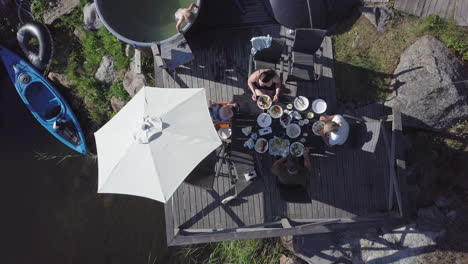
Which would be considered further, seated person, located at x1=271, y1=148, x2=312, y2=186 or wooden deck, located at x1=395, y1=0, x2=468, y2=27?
wooden deck, located at x1=395, y1=0, x2=468, y2=27

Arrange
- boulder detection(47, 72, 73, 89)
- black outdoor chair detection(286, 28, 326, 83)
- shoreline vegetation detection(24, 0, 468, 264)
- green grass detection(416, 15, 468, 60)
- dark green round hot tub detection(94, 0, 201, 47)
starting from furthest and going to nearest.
→ boulder detection(47, 72, 73, 89) < dark green round hot tub detection(94, 0, 201, 47) < shoreline vegetation detection(24, 0, 468, 264) < green grass detection(416, 15, 468, 60) < black outdoor chair detection(286, 28, 326, 83)

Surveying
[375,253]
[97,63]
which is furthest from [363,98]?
[97,63]

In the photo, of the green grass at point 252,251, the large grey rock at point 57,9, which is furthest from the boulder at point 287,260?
the large grey rock at point 57,9

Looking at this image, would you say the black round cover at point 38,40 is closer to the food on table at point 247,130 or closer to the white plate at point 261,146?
the food on table at point 247,130

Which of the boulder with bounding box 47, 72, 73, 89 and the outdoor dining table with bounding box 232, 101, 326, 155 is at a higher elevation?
the boulder with bounding box 47, 72, 73, 89

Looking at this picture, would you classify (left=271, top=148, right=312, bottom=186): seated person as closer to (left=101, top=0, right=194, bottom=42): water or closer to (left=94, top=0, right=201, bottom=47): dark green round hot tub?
(left=94, top=0, right=201, bottom=47): dark green round hot tub

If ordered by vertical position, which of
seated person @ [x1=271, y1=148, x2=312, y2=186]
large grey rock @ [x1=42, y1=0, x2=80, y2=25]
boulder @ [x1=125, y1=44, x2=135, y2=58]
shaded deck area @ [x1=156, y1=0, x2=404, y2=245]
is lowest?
shaded deck area @ [x1=156, y1=0, x2=404, y2=245]

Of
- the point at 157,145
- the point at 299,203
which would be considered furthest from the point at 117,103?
the point at 299,203

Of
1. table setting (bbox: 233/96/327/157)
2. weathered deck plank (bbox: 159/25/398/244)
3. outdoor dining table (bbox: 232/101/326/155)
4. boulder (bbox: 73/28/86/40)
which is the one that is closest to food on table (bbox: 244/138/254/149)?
table setting (bbox: 233/96/327/157)

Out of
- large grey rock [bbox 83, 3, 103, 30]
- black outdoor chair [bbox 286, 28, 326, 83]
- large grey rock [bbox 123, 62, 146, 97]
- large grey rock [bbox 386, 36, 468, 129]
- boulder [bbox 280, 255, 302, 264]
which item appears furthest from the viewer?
large grey rock [bbox 83, 3, 103, 30]
